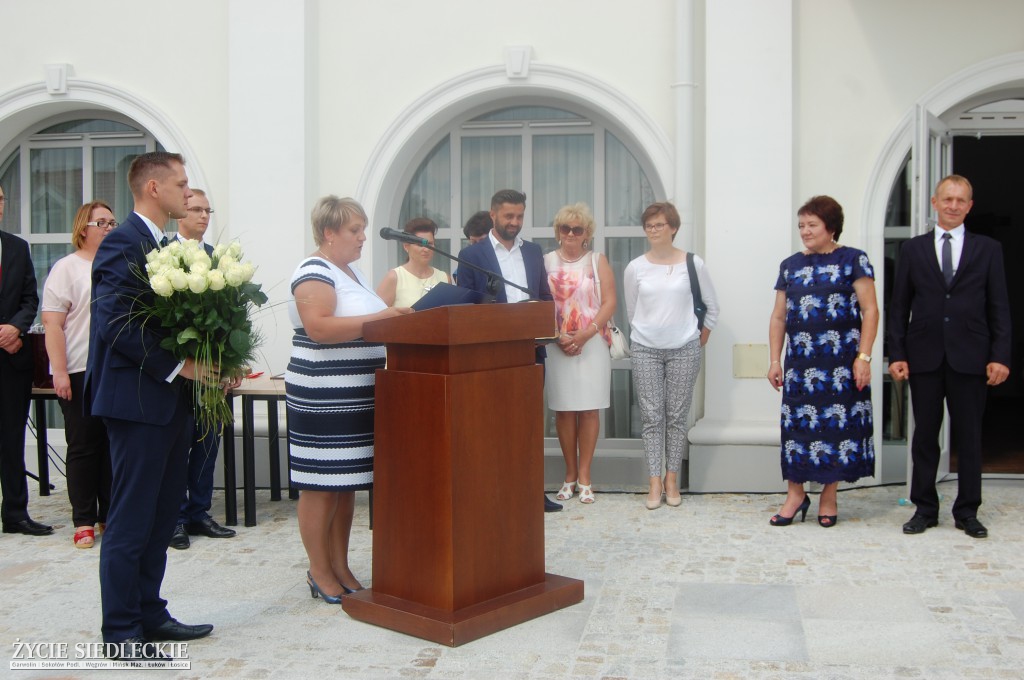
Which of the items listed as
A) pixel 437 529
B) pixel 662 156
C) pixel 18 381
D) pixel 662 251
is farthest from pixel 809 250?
pixel 18 381

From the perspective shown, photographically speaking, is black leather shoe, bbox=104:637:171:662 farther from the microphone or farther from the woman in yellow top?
the woman in yellow top

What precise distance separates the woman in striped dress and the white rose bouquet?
44 centimetres

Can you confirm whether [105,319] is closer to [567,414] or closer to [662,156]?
[567,414]

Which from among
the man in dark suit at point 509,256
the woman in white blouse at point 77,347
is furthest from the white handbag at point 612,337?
the woman in white blouse at point 77,347

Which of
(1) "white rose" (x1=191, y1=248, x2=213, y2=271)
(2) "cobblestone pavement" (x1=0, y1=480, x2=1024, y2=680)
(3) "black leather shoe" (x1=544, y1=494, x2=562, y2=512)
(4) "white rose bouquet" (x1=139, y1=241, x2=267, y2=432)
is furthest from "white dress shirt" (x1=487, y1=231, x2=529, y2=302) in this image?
(1) "white rose" (x1=191, y1=248, x2=213, y2=271)

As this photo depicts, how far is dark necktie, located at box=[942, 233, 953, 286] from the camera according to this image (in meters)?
6.10

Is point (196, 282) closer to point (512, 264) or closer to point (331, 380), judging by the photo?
point (331, 380)

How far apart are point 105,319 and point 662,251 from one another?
389 cm

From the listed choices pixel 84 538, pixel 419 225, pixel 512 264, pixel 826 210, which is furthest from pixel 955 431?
pixel 84 538

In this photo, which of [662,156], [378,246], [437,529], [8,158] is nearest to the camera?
[437,529]

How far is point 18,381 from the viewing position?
6488 mm

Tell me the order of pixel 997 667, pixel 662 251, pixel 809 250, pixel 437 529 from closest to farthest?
pixel 997 667, pixel 437 529, pixel 809 250, pixel 662 251

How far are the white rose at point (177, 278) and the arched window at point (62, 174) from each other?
5.22m

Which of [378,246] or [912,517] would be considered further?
[378,246]
